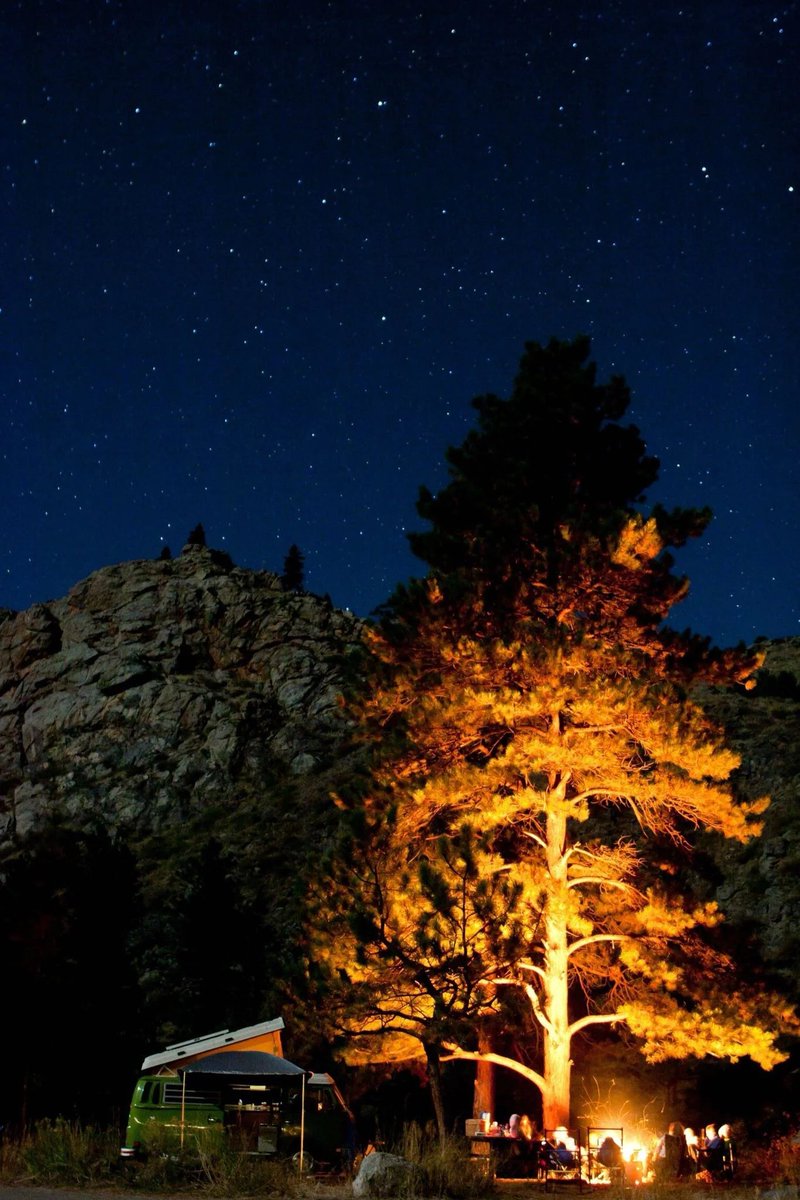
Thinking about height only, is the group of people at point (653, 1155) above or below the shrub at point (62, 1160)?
below

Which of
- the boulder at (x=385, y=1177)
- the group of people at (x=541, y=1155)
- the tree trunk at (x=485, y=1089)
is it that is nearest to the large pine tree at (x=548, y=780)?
the group of people at (x=541, y=1155)

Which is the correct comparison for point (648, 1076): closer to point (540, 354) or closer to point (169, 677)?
point (540, 354)

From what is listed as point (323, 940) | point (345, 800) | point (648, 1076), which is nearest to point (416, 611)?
point (345, 800)

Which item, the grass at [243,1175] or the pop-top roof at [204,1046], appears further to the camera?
the pop-top roof at [204,1046]

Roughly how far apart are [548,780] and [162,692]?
58.3 meters

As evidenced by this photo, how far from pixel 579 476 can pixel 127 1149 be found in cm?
1276

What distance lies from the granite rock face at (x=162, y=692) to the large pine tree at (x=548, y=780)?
44.2 metres

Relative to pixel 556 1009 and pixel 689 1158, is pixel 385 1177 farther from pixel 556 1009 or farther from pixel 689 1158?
pixel 689 1158

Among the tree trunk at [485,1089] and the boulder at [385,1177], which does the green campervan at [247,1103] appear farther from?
the boulder at [385,1177]

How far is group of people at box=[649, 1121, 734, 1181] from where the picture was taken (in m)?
15.4

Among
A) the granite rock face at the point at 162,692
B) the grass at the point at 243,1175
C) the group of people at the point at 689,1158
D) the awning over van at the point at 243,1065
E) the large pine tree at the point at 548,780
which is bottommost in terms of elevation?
the group of people at the point at 689,1158

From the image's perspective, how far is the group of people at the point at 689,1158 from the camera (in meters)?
15.4

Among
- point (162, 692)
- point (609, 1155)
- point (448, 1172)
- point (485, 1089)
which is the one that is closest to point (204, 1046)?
point (485, 1089)

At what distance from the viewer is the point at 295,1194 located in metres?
11.9
